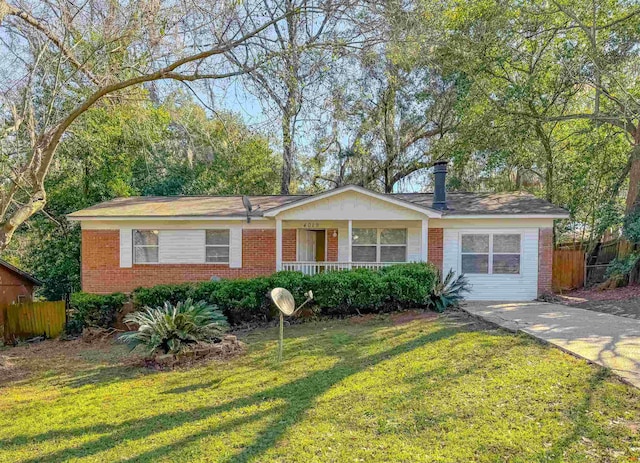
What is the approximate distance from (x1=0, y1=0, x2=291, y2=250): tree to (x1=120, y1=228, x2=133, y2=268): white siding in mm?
4906

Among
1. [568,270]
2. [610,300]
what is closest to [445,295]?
[610,300]

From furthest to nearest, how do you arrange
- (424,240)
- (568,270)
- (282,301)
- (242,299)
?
(568,270) < (424,240) < (242,299) < (282,301)

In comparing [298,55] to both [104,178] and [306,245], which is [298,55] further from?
[104,178]

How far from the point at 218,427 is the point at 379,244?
30.7ft

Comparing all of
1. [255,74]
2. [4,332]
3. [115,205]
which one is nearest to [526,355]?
[255,74]

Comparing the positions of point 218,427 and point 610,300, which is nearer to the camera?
point 218,427

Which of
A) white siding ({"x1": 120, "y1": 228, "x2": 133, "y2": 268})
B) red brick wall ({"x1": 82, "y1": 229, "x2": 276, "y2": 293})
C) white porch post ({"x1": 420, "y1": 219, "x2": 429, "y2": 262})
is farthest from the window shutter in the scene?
white porch post ({"x1": 420, "y1": 219, "x2": 429, "y2": 262})

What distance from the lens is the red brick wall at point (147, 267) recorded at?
42.0ft

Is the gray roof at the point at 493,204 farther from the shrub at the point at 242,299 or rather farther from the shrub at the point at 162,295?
the shrub at the point at 162,295

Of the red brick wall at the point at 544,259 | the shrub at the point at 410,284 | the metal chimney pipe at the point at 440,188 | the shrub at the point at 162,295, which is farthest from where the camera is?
the metal chimney pipe at the point at 440,188

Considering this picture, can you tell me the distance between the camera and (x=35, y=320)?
1193cm

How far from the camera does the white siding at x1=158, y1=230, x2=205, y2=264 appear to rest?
12.9m

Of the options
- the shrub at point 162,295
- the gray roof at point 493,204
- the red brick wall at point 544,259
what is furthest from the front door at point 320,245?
the red brick wall at point 544,259

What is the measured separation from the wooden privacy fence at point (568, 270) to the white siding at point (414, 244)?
5504 millimetres
